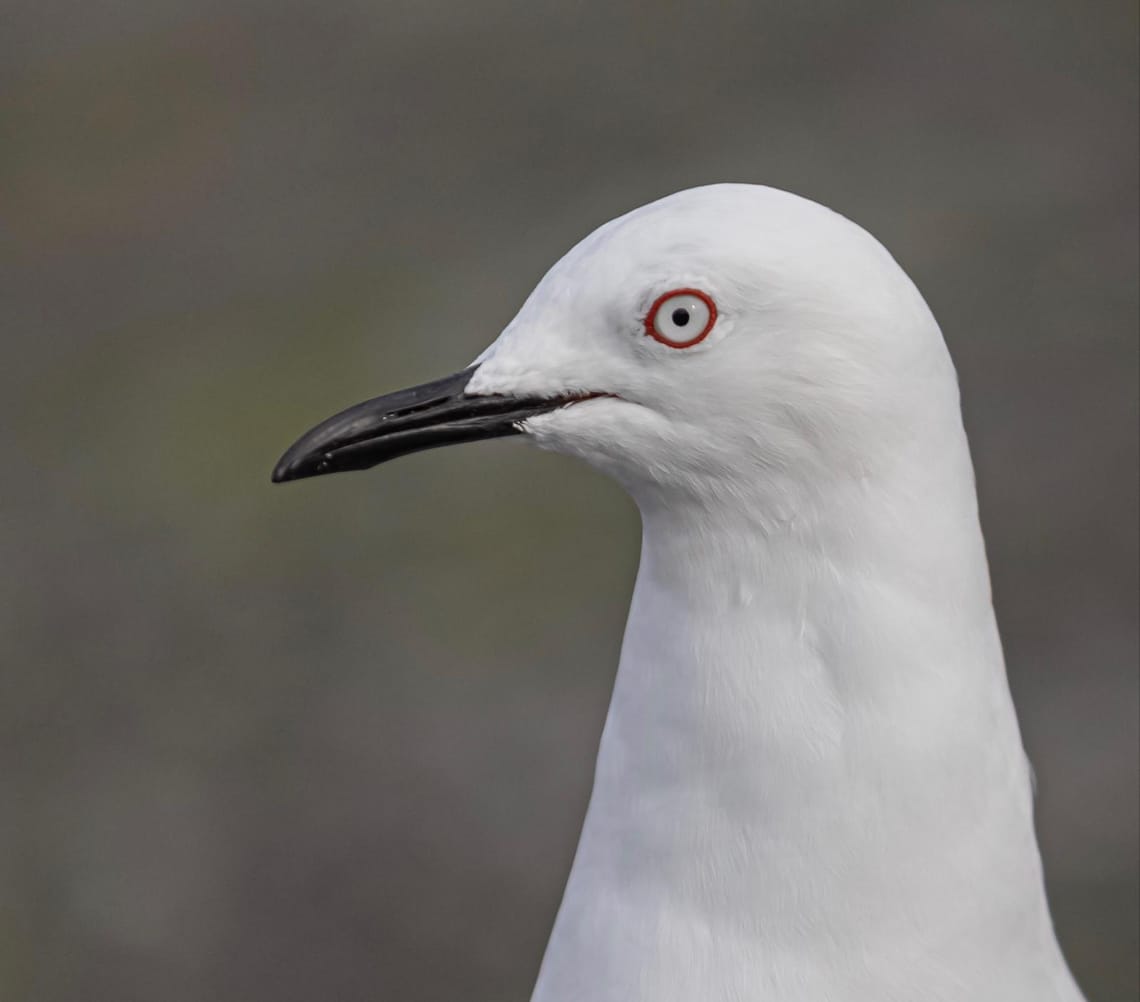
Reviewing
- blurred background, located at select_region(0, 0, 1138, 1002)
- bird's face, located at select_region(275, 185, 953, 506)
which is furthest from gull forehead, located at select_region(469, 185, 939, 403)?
blurred background, located at select_region(0, 0, 1138, 1002)

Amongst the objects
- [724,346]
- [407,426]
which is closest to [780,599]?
[724,346]

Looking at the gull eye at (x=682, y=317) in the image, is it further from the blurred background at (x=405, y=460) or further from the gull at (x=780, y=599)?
the blurred background at (x=405, y=460)

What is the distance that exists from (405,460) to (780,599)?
9.87 ft

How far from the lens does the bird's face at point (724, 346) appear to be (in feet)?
4.37

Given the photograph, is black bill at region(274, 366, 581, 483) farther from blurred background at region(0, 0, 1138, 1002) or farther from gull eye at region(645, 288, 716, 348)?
blurred background at region(0, 0, 1138, 1002)

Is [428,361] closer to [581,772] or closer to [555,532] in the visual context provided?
[555,532]

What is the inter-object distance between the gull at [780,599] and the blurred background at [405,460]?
192cm

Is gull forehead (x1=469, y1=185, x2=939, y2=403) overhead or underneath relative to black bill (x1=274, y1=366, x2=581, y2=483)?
overhead

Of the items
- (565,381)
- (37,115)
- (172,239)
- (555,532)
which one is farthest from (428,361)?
(565,381)

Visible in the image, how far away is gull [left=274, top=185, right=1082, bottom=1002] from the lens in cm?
134

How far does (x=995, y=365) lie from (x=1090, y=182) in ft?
2.71

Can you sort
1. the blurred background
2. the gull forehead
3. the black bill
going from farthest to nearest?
1. the blurred background
2. the black bill
3. the gull forehead

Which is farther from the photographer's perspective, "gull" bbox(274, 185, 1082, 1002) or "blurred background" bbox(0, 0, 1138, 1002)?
"blurred background" bbox(0, 0, 1138, 1002)

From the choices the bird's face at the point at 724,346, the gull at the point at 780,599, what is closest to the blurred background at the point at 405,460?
the gull at the point at 780,599
